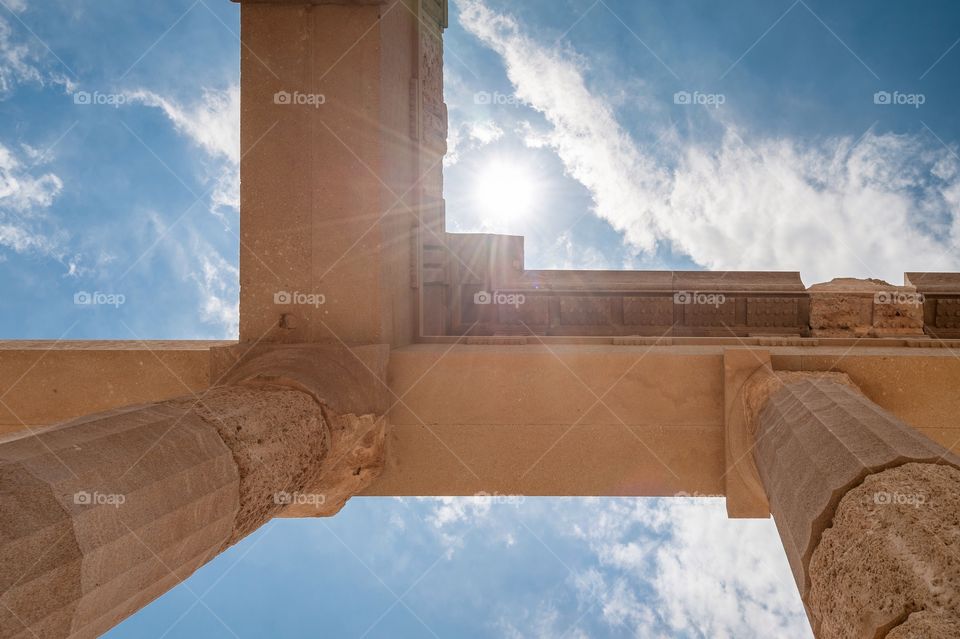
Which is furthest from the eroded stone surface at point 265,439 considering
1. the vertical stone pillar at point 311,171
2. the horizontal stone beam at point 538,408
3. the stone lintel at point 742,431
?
the stone lintel at point 742,431

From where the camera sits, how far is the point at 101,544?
2.21 m

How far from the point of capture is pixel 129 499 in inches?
95.3

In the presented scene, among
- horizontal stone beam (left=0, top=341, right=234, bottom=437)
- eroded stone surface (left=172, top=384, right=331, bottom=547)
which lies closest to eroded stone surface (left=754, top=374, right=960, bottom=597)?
eroded stone surface (left=172, top=384, right=331, bottom=547)

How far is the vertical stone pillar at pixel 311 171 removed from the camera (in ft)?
17.1

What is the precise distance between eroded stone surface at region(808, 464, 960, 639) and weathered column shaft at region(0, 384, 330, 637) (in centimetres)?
318

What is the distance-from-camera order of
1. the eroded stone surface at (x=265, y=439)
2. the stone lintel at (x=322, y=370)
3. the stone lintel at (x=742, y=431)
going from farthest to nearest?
1. the stone lintel at (x=742, y=431)
2. the stone lintel at (x=322, y=370)
3. the eroded stone surface at (x=265, y=439)

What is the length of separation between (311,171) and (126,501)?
3.70 meters

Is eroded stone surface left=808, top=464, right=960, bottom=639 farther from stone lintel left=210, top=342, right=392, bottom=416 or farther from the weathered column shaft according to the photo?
stone lintel left=210, top=342, right=392, bottom=416

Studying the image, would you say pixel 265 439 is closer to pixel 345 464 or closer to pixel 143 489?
pixel 143 489

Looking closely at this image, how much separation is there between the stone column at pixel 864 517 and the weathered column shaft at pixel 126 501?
318 cm

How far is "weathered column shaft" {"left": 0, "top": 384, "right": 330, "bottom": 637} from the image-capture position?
195 cm

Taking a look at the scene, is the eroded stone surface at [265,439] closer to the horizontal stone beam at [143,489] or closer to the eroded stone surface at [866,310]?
the horizontal stone beam at [143,489]

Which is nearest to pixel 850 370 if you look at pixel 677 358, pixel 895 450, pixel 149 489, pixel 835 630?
pixel 677 358

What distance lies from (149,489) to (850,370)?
18.2 feet
